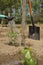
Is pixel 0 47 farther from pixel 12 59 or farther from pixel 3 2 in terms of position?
pixel 3 2

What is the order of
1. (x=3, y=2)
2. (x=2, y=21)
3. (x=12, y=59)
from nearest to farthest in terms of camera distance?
(x=12, y=59) → (x=2, y=21) → (x=3, y=2)

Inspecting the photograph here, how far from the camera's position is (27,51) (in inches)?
149

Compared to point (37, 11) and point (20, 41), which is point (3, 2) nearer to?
point (37, 11)

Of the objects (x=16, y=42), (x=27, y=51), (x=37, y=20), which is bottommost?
(x=37, y=20)

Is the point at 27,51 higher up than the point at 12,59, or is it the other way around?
the point at 27,51

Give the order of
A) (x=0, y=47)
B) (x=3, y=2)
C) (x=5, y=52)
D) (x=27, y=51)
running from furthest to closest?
(x=3, y=2), (x=0, y=47), (x=5, y=52), (x=27, y=51)

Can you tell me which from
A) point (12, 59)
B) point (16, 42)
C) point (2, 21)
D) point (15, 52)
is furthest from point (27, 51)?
point (2, 21)

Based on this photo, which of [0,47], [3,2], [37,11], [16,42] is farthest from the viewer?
[37,11]

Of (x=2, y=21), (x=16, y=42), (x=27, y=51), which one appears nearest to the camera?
(x=27, y=51)

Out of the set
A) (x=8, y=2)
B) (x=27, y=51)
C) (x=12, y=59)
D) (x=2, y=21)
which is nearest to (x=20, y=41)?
(x=12, y=59)

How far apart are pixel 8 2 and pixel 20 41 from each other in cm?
1003

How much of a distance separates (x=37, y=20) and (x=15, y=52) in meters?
12.0

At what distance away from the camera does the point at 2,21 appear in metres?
16.5

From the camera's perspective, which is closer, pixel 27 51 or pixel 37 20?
pixel 27 51
